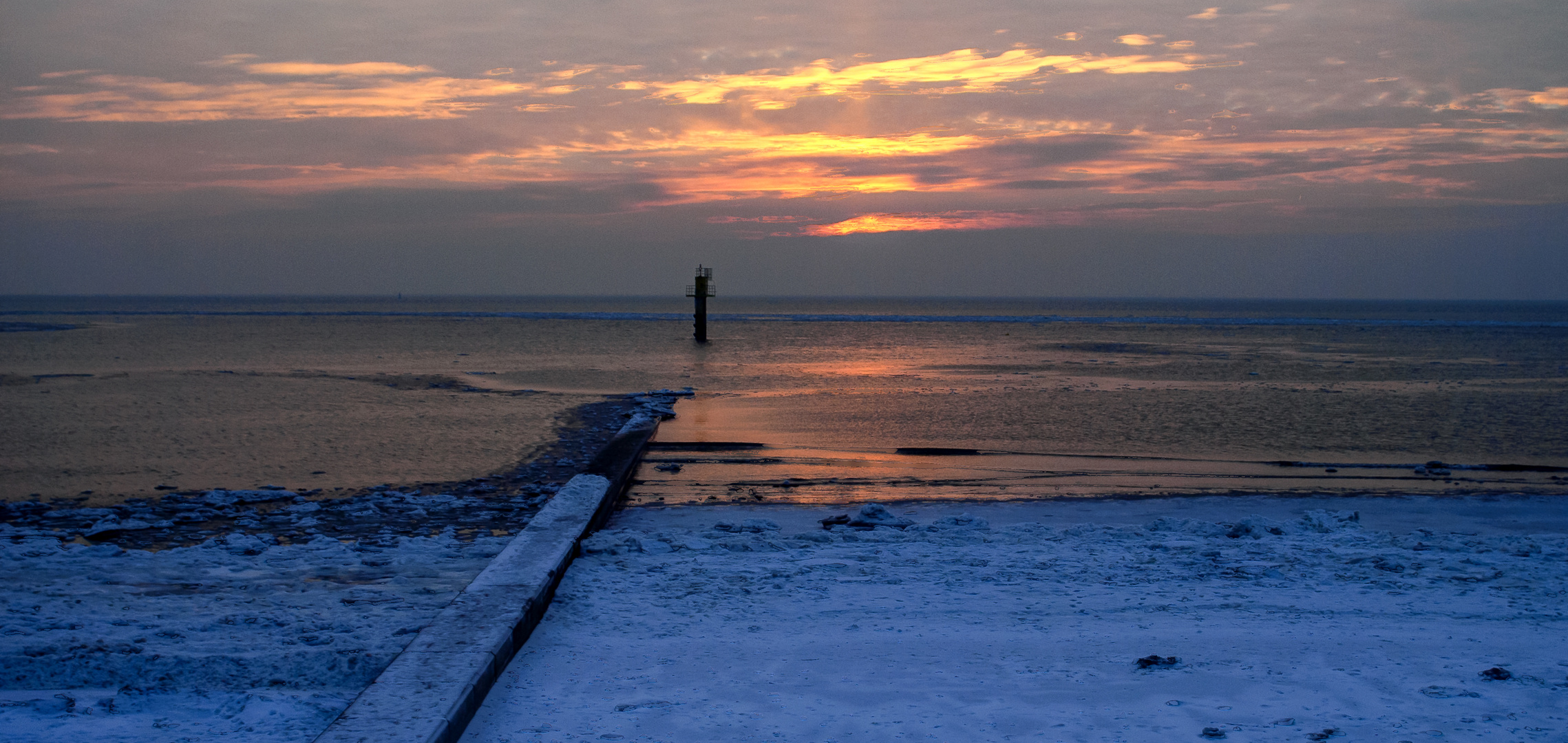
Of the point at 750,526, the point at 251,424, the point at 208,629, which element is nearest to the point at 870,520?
the point at 750,526

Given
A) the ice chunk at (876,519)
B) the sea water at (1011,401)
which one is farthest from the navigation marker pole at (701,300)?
the ice chunk at (876,519)

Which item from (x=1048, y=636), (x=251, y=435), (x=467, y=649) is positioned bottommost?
(x=251, y=435)

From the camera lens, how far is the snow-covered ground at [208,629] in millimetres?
4262

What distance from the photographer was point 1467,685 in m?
4.49

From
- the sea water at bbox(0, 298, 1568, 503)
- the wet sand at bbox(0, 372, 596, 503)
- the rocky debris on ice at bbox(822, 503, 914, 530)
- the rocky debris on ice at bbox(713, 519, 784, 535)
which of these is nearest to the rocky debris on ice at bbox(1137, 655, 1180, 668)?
the rocky debris on ice at bbox(822, 503, 914, 530)

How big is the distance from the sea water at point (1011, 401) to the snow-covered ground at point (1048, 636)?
121 inches

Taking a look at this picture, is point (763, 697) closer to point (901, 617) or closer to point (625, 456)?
point (901, 617)

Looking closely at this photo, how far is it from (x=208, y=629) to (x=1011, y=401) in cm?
1682

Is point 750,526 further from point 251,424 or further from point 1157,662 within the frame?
point 251,424

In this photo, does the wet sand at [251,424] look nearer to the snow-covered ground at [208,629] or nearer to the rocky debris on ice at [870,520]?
the snow-covered ground at [208,629]

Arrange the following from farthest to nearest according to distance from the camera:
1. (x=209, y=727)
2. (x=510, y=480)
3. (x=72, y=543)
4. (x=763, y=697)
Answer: (x=510, y=480) → (x=72, y=543) → (x=763, y=697) → (x=209, y=727)

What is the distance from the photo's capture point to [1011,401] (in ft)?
66.3

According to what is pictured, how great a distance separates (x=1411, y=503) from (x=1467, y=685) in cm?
618

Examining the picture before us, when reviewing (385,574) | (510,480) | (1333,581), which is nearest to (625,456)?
(510,480)
